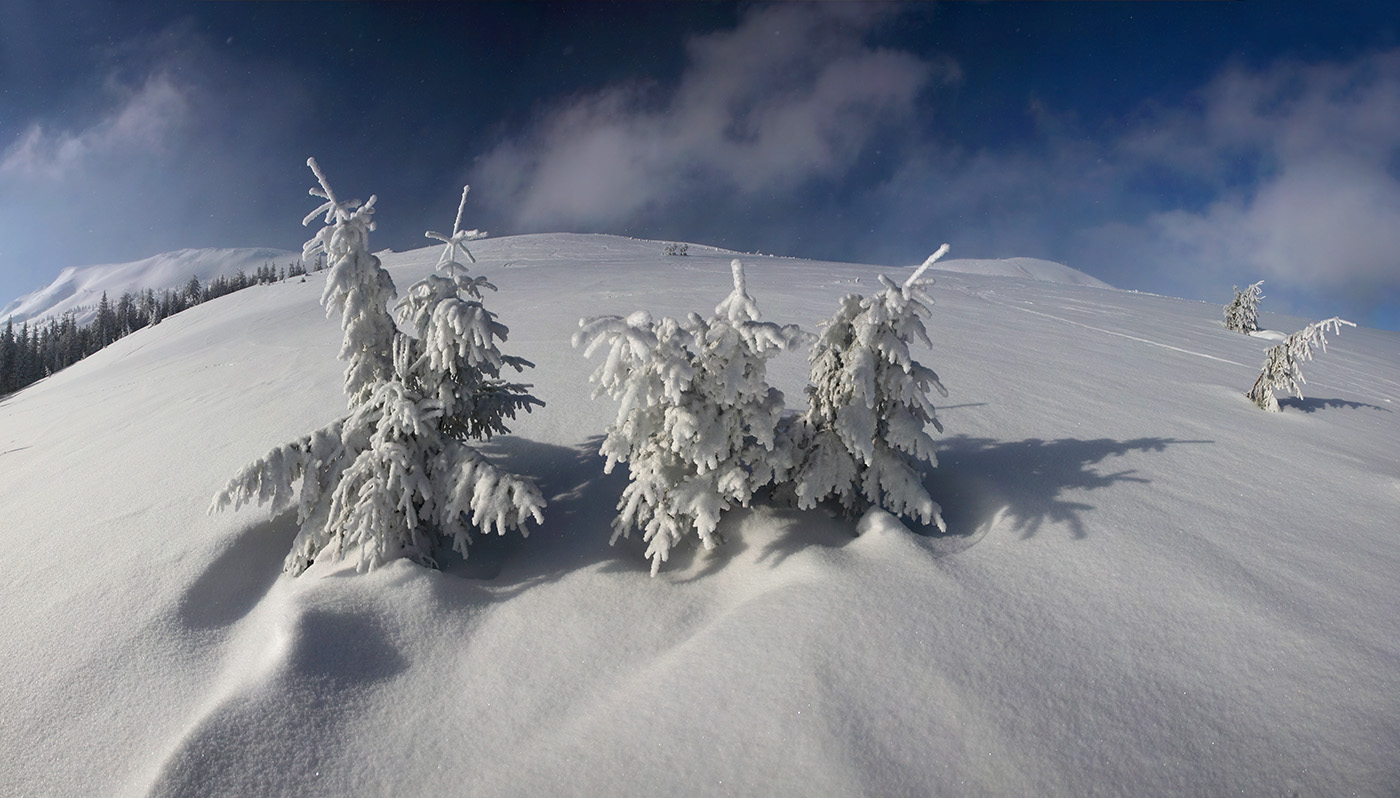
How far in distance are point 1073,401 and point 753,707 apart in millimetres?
7544

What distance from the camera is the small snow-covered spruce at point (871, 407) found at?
15.5 feet

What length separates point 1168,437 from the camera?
24.4ft

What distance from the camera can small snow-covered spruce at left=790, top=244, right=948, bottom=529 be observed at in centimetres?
474

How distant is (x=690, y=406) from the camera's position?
4.59 m

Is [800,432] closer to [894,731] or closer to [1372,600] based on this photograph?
[894,731]

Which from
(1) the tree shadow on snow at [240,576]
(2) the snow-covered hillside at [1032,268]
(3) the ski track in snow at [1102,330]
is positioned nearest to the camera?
(1) the tree shadow on snow at [240,576]

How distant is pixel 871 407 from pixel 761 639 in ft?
6.50

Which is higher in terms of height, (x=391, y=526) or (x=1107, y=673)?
(x=391, y=526)

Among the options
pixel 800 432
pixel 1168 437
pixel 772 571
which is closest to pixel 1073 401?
pixel 1168 437

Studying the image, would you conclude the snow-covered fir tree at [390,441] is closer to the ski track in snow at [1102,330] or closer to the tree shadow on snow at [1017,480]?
the tree shadow on snow at [1017,480]

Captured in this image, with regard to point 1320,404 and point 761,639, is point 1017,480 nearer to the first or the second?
point 761,639

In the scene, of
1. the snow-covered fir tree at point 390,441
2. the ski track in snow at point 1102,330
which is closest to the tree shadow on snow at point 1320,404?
the ski track in snow at point 1102,330

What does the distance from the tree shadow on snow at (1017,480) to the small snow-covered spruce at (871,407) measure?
63 centimetres

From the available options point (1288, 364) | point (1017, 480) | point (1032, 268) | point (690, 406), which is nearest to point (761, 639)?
point (690, 406)
